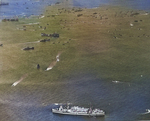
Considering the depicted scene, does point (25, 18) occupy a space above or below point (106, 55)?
above

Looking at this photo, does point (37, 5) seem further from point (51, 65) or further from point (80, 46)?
point (51, 65)

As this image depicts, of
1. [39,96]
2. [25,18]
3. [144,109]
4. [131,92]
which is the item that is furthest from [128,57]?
[25,18]

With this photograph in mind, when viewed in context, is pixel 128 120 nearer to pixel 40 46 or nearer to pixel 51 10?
pixel 40 46

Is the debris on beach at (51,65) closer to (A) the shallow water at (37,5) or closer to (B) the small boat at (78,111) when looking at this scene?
(B) the small boat at (78,111)

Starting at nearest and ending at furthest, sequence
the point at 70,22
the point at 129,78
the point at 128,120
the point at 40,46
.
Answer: the point at 128,120
the point at 129,78
the point at 40,46
the point at 70,22

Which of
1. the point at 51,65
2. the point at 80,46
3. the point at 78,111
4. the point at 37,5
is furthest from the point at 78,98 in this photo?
the point at 37,5

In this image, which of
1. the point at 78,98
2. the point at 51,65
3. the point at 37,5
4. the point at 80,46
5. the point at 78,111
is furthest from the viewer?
the point at 37,5

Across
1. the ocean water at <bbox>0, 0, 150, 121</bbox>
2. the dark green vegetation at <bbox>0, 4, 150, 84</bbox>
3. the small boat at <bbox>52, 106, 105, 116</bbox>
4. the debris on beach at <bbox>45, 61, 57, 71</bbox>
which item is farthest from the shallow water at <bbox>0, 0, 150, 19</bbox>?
the small boat at <bbox>52, 106, 105, 116</bbox>
